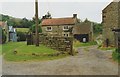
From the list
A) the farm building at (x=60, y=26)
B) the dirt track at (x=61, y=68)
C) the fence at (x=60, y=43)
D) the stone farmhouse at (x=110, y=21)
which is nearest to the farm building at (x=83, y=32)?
the farm building at (x=60, y=26)

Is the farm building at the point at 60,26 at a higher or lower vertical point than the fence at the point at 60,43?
higher

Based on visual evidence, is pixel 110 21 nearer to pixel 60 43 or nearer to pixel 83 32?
pixel 60 43

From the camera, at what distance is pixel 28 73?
1535cm

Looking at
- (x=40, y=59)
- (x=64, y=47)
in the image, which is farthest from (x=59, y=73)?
(x=64, y=47)

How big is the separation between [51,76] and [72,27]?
171ft

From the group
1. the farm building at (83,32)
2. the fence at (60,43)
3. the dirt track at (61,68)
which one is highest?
the farm building at (83,32)

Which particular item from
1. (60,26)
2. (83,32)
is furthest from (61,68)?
(60,26)

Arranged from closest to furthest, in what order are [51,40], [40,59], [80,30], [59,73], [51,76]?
[51,76] < [59,73] < [40,59] < [51,40] < [80,30]

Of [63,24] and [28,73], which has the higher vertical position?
[63,24]

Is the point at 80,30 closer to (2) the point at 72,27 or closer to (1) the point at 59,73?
(2) the point at 72,27

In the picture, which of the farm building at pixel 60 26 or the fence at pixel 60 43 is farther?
the farm building at pixel 60 26

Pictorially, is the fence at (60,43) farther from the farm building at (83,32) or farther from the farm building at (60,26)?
the farm building at (60,26)

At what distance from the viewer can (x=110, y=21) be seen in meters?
39.1

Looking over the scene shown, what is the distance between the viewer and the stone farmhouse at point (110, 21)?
37.9 metres
